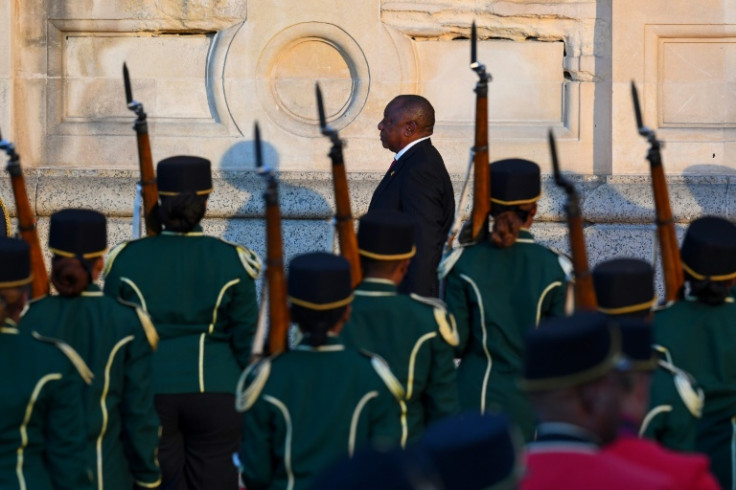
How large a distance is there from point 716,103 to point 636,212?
86cm

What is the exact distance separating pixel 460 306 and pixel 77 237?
4.79 ft

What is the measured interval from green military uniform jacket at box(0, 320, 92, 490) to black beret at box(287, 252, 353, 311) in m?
0.78

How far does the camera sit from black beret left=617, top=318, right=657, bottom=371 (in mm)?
3186

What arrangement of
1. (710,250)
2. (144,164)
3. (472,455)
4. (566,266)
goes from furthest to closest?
(144,164)
(566,266)
(710,250)
(472,455)

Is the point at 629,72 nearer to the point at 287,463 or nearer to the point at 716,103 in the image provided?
the point at 716,103

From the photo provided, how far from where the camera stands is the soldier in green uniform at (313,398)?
13.1 feet

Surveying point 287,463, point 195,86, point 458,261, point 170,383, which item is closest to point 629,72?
point 195,86

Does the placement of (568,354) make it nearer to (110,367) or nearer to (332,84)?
(110,367)

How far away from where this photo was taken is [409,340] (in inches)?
191

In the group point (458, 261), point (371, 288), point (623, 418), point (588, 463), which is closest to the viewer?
point (588, 463)

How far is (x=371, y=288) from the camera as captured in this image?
489 centimetres

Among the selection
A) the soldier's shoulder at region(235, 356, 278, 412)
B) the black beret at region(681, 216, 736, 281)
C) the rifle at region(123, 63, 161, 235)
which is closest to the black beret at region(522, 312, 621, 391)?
the soldier's shoulder at region(235, 356, 278, 412)

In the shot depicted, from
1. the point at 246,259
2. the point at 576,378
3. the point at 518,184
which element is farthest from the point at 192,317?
the point at 576,378

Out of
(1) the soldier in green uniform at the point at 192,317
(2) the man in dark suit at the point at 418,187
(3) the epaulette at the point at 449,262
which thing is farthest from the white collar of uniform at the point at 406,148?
(3) the epaulette at the point at 449,262
